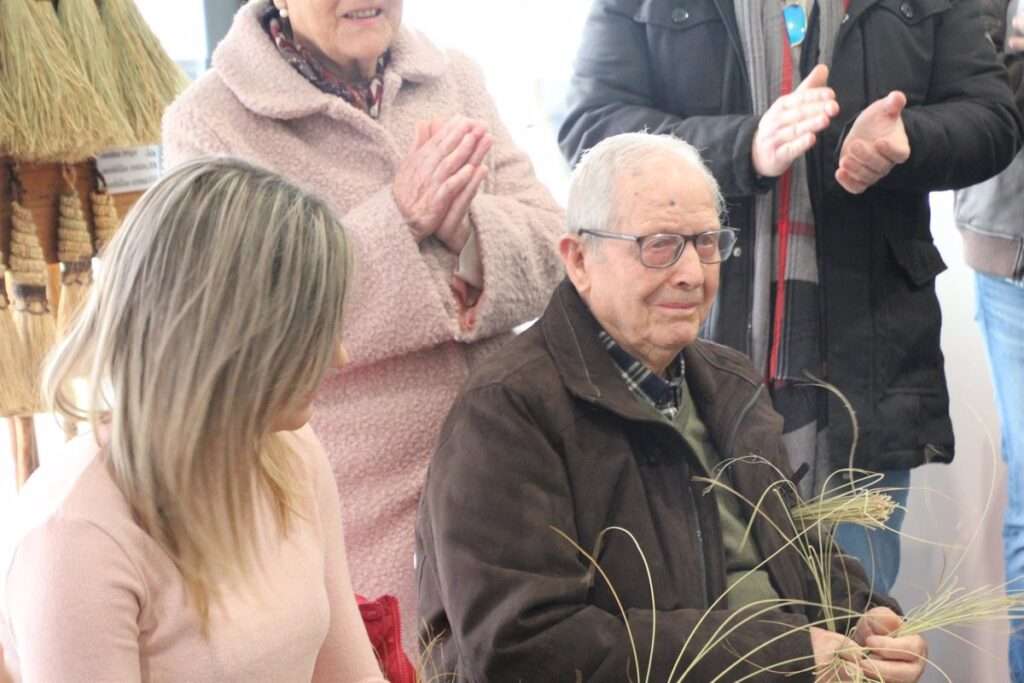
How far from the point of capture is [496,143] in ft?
6.44

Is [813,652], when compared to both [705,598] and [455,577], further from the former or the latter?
[455,577]

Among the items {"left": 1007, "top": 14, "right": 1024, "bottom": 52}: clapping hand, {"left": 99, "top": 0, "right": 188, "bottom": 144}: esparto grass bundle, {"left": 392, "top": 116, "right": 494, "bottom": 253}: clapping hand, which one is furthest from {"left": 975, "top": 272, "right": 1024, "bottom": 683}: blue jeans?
{"left": 99, "top": 0, "right": 188, "bottom": 144}: esparto grass bundle

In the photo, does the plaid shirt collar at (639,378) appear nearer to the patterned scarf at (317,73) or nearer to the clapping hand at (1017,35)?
the patterned scarf at (317,73)

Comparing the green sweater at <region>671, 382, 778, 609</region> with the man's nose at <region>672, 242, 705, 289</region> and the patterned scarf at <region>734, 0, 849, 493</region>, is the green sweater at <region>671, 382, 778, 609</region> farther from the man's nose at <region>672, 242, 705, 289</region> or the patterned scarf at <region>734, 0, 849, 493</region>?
the patterned scarf at <region>734, 0, 849, 493</region>

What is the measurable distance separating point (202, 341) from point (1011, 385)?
1631 millimetres

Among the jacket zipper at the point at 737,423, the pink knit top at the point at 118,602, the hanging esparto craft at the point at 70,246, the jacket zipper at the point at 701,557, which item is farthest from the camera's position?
the hanging esparto craft at the point at 70,246

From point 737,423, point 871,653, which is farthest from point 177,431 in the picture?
point 871,653

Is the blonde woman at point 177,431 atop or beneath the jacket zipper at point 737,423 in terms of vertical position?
atop

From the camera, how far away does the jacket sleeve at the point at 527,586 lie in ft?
5.13

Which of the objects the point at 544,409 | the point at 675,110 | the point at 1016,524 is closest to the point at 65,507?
the point at 544,409

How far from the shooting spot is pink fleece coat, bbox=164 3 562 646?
5.68 ft

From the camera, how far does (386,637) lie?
A: 5.20 ft

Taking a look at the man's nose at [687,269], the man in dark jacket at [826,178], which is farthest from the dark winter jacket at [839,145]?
the man's nose at [687,269]

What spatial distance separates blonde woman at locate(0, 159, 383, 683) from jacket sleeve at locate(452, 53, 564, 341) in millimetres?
534
